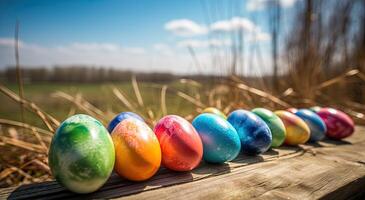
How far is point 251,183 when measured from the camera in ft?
2.45

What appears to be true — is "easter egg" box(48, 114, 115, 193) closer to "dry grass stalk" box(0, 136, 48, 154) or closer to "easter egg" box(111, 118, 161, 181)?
"easter egg" box(111, 118, 161, 181)

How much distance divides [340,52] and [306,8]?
3.14 feet

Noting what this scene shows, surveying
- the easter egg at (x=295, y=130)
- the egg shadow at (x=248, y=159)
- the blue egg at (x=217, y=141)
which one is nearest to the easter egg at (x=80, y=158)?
the blue egg at (x=217, y=141)

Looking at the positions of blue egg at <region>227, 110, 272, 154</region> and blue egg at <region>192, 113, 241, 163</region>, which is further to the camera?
blue egg at <region>227, 110, 272, 154</region>

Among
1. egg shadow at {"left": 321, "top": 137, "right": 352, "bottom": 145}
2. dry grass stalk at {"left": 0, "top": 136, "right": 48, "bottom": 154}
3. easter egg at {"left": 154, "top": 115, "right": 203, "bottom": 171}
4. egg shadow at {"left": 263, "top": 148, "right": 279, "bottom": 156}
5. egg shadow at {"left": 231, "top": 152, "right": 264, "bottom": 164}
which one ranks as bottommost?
egg shadow at {"left": 321, "top": 137, "right": 352, "bottom": 145}

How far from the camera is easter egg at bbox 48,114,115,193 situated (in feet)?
2.06

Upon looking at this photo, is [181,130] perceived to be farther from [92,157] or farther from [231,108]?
[231,108]

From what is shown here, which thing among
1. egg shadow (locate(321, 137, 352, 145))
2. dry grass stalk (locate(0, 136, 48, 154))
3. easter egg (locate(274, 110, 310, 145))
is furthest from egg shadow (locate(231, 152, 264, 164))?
dry grass stalk (locate(0, 136, 48, 154))

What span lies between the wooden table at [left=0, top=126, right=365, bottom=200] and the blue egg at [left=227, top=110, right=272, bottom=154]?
4 cm

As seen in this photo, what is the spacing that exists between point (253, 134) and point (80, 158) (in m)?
0.61

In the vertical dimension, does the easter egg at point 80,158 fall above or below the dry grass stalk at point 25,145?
above

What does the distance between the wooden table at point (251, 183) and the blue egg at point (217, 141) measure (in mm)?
34

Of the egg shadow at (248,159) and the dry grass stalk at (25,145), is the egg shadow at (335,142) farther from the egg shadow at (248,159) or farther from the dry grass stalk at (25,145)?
the dry grass stalk at (25,145)

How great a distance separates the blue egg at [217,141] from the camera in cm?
87
